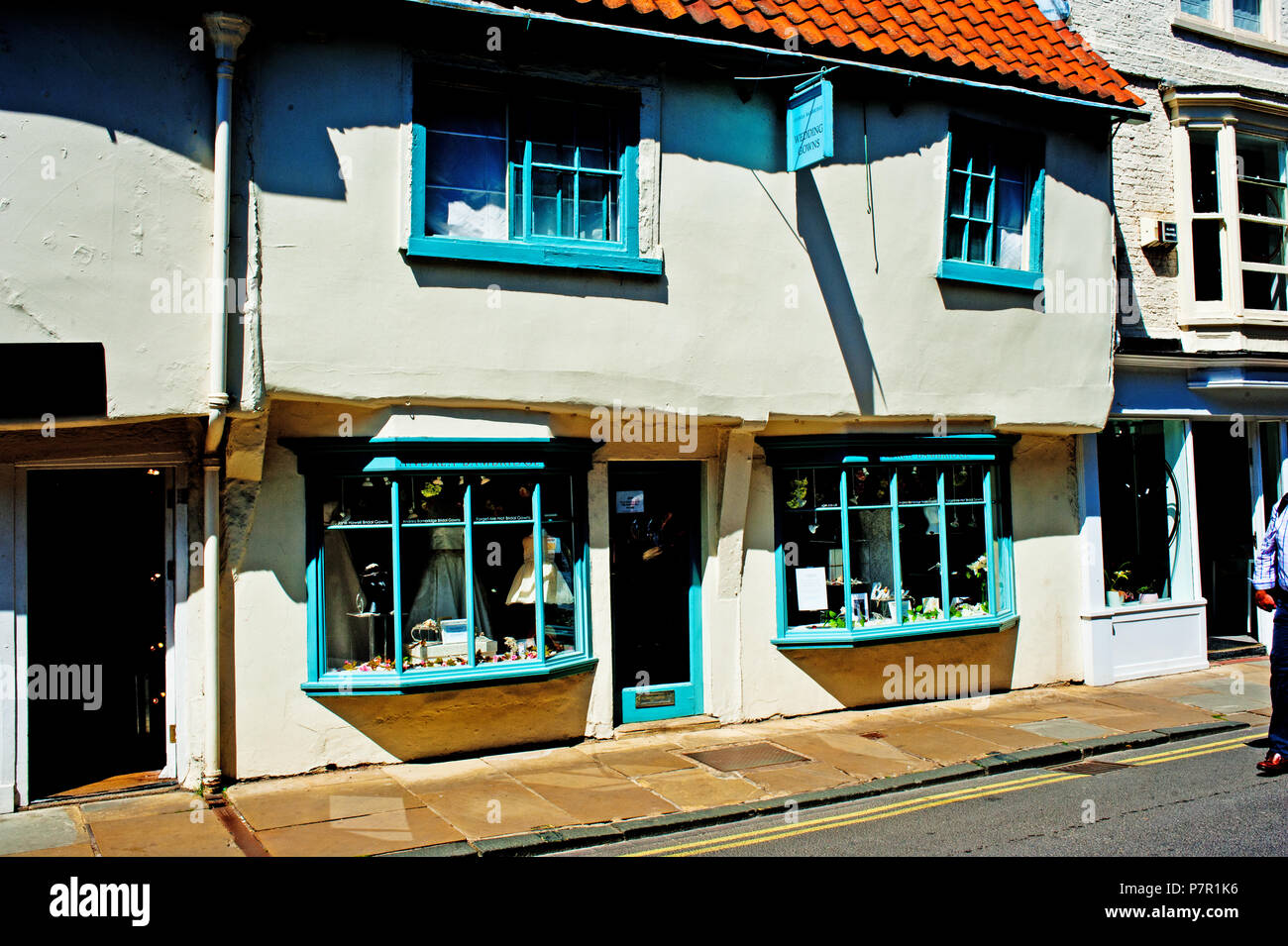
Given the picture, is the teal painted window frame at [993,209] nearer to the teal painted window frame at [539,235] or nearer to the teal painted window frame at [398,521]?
the teal painted window frame at [539,235]

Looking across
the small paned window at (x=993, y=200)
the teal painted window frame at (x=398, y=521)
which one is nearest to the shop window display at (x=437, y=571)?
the teal painted window frame at (x=398, y=521)

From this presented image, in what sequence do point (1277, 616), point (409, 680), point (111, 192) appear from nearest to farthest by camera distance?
point (111, 192)
point (1277, 616)
point (409, 680)

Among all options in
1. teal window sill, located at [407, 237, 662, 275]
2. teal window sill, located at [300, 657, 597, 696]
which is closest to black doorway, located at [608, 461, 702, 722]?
teal window sill, located at [300, 657, 597, 696]

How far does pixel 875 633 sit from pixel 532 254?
16.8 feet

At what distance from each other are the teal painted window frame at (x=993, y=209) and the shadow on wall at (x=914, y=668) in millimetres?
3827

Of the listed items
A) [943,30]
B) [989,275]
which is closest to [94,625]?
[989,275]

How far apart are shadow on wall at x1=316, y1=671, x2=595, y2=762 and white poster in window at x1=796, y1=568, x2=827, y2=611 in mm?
2404

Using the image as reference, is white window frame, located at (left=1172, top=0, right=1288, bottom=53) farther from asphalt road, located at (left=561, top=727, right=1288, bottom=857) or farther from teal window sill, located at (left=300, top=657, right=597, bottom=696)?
teal window sill, located at (left=300, top=657, right=597, bottom=696)

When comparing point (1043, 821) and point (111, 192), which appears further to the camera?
point (111, 192)

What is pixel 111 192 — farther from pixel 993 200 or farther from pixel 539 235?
pixel 993 200

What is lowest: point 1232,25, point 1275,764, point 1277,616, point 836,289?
point 1275,764

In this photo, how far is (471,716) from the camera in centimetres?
923

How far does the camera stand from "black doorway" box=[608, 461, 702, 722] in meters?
10.3

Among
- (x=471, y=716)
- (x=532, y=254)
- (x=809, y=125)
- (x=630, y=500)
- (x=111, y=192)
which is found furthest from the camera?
(x=630, y=500)
